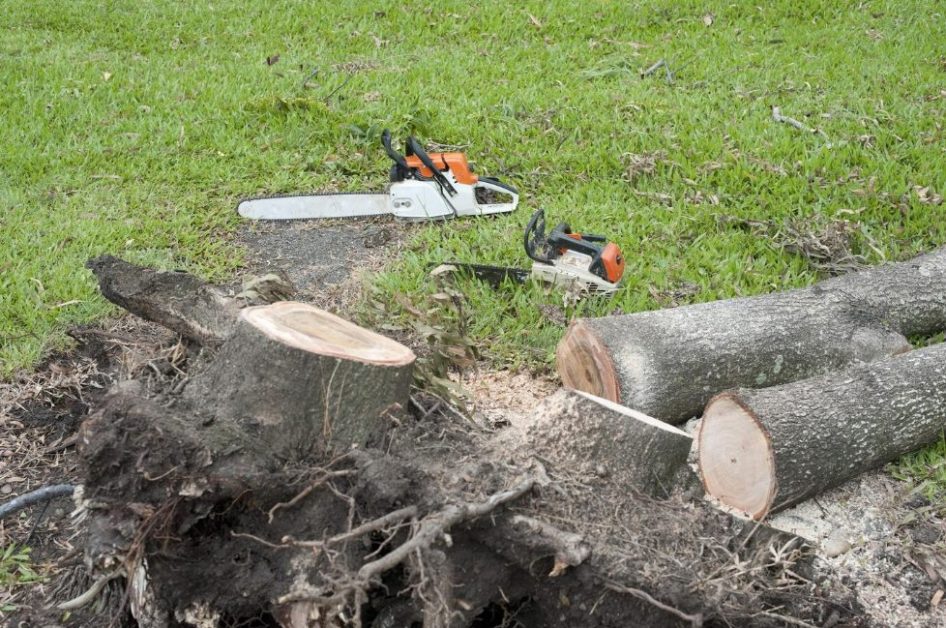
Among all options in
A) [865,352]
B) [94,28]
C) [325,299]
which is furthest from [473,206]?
[94,28]

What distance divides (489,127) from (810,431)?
3.77 metres

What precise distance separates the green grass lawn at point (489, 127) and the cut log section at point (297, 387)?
1418 millimetres

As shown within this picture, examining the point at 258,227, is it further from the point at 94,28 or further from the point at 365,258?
the point at 94,28

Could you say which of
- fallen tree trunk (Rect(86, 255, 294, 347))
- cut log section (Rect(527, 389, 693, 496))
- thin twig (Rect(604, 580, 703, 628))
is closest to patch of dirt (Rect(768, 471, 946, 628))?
cut log section (Rect(527, 389, 693, 496))

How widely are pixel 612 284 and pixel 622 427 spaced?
1.68m

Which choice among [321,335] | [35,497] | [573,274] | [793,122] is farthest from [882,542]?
[793,122]

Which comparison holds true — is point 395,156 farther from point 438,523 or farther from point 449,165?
point 438,523

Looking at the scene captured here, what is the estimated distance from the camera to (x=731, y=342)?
3.46 metres

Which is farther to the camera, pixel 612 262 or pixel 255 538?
pixel 612 262

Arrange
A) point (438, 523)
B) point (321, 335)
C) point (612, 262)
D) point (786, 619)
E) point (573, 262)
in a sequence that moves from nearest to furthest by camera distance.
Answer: point (438, 523)
point (786, 619)
point (321, 335)
point (612, 262)
point (573, 262)

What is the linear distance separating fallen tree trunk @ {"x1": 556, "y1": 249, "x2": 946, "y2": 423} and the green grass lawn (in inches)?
22.9

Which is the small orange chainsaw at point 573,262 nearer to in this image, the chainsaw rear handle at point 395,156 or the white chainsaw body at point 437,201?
the white chainsaw body at point 437,201

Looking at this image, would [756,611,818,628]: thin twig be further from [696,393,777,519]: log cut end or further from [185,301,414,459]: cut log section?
[185,301,414,459]: cut log section

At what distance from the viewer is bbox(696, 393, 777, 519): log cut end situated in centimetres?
287
